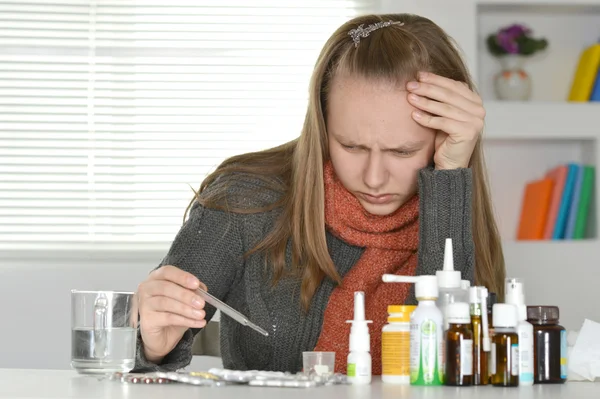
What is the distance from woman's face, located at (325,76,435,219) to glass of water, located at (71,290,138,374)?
1.67 ft

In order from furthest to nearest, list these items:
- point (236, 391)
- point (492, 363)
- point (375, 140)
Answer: point (375, 140)
point (492, 363)
point (236, 391)

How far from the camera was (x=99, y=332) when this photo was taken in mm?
1129

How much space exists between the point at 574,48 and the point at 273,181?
1828 mm

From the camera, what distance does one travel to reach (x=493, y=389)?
3.39ft

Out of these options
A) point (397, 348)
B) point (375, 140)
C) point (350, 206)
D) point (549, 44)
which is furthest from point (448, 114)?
point (549, 44)

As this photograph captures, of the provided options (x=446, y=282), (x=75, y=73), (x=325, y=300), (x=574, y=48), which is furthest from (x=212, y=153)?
(x=446, y=282)

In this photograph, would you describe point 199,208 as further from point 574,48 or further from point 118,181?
point 574,48

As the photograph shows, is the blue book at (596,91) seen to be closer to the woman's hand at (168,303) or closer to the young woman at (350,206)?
the young woman at (350,206)

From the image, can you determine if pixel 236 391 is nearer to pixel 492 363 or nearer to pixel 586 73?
pixel 492 363

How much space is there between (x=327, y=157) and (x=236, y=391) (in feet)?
2.35

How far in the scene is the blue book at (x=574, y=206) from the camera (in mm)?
2908

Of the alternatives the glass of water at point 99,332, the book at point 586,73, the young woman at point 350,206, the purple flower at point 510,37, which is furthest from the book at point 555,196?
the glass of water at point 99,332

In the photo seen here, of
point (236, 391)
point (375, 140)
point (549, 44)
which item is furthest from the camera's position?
point (549, 44)

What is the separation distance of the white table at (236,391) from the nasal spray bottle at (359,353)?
0.07 ft
